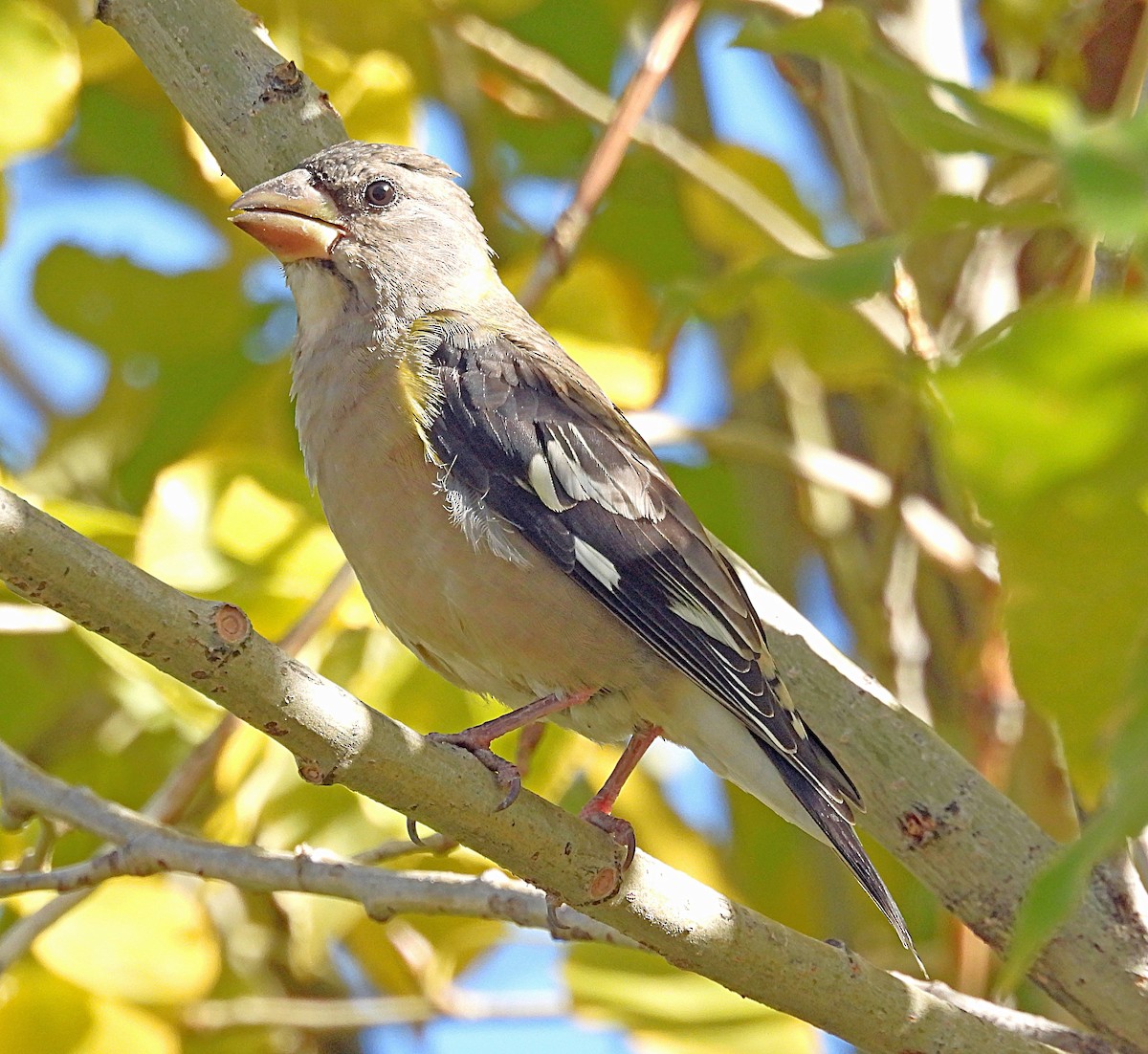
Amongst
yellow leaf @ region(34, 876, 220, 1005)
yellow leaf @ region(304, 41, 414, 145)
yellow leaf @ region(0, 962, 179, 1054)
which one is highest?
yellow leaf @ region(304, 41, 414, 145)

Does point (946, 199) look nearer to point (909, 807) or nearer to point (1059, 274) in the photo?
point (909, 807)

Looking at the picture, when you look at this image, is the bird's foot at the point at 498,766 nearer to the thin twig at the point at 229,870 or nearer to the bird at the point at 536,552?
the bird at the point at 536,552

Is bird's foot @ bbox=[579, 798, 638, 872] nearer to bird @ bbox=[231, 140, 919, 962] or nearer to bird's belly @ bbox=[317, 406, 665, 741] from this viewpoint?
bird @ bbox=[231, 140, 919, 962]

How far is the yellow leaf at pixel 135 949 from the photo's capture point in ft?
9.97

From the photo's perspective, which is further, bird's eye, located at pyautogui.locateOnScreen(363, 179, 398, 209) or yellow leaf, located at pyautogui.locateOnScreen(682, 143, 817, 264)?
yellow leaf, located at pyautogui.locateOnScreen(682, 143, 817, 264)

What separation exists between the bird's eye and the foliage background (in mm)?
151

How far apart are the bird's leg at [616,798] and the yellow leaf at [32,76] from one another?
1.82 m

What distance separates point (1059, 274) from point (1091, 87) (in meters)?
0.65

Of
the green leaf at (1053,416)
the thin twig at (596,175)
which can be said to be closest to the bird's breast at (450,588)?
the thin twig at (596,175)

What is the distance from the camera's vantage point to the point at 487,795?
7.67ft

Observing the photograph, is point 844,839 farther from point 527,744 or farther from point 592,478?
point 592,478

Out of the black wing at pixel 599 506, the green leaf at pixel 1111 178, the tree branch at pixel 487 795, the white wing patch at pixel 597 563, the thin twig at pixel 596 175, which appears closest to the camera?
the green leaf at pixel 1111 178

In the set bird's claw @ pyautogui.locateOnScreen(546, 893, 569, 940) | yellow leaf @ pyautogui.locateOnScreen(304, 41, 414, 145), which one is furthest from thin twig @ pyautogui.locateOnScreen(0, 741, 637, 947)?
yellow leaf @ pyautogui.locateOnScreen(304, 41, 414, 145)

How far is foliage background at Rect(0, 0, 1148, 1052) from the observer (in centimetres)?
308
